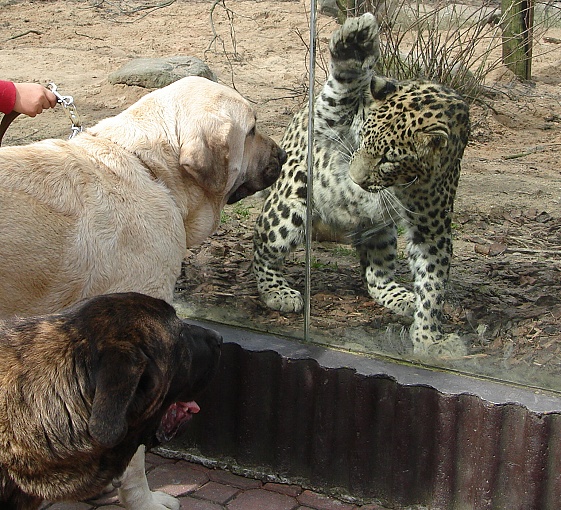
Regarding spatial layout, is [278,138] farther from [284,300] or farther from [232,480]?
[232,480]

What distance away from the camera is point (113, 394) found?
2.64 meters

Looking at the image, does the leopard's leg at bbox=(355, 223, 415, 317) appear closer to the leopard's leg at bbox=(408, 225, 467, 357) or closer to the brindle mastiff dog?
the leopard's leg at bbox=(408, 225, 467, 357)

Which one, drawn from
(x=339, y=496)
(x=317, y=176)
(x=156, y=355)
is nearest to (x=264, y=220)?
(x=317, y=176)

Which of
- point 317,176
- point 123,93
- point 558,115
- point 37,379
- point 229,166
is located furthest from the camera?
point 123,93

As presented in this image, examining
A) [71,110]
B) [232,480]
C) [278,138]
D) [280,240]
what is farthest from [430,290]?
[71,110]

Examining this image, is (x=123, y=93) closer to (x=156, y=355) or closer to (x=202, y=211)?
(x=202, y=211)

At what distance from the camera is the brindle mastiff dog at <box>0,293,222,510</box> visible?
272 cm

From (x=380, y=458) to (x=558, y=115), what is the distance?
1731 millimetres

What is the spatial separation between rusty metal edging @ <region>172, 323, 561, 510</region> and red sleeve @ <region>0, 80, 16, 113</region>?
153 centimetres

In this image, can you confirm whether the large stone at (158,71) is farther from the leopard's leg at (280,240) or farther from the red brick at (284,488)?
the red brick at (284,488)

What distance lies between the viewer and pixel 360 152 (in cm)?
437

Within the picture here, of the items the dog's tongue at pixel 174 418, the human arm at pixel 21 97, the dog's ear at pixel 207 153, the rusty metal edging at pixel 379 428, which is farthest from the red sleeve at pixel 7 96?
the dog's tongue at pixel 174 418

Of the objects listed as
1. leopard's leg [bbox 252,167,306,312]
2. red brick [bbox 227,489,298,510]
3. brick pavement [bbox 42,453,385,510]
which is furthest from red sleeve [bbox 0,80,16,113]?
red brick [bbox 227,489,298,510]

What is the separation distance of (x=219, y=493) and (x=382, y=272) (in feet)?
4.29
